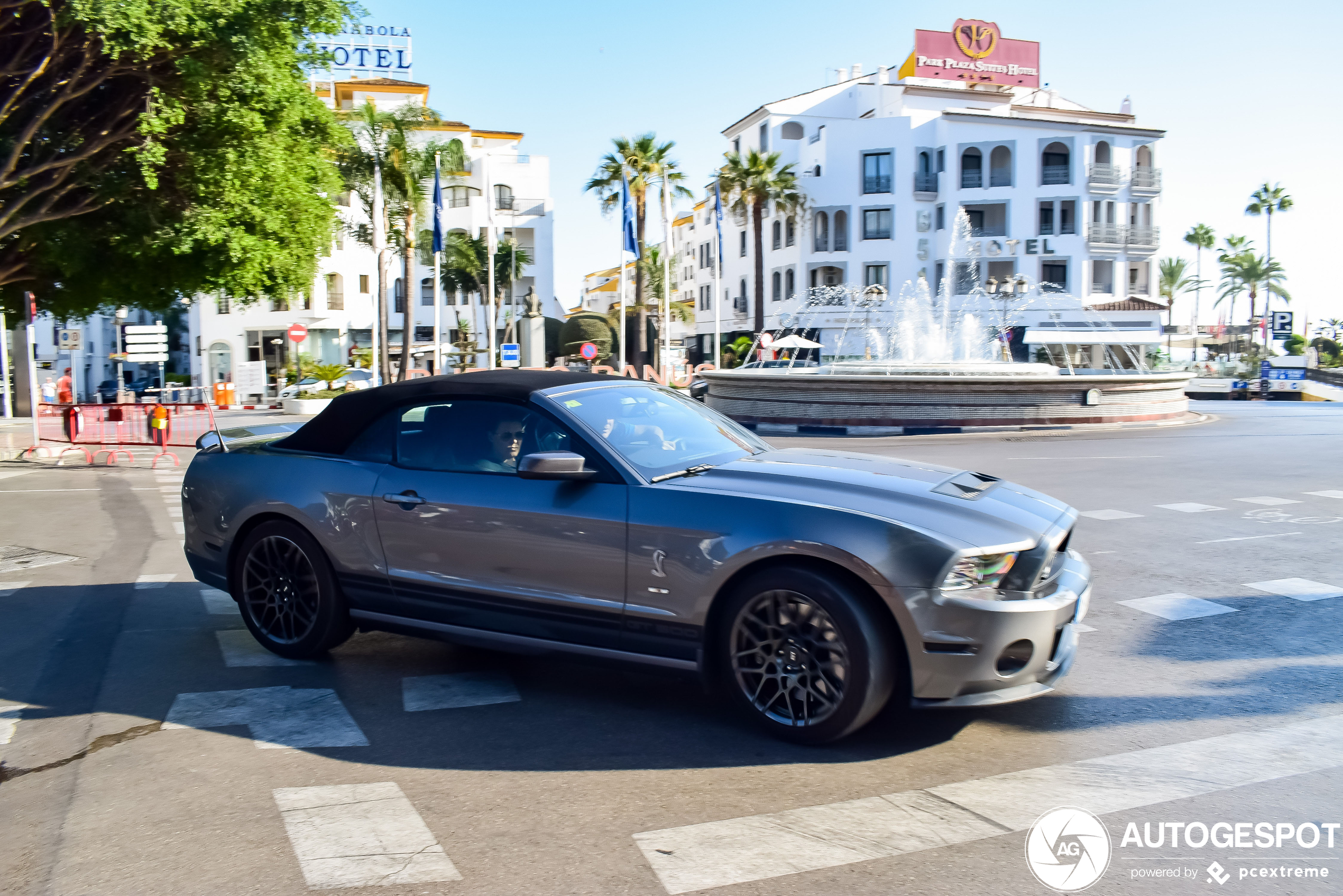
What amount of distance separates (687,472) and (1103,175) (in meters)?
58.8

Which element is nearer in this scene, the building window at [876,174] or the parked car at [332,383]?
the parked car at [332,383]

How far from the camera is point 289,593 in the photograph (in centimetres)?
Answer: 582

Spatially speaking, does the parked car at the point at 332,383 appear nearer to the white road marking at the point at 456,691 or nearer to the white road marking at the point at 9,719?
the white road marking at the point at 9,719

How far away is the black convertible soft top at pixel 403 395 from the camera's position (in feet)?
17.6

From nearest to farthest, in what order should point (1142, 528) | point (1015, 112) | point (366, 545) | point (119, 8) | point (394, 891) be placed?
point (394, 891) < point (366, 545) < point (1142, 528) < point (119, 8) < point (1015, 112)

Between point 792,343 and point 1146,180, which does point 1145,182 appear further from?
point 792,343

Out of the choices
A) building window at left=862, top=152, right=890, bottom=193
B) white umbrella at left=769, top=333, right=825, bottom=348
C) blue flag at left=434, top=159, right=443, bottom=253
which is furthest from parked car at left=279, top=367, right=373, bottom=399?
building window at left=862, top=152, right=890, bottom=193

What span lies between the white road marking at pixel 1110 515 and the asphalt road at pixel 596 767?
125 inches

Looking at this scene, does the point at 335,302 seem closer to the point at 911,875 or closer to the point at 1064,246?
the point at 1064,246

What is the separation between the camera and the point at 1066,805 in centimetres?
379

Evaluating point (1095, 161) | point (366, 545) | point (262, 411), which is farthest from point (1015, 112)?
point (366, 545)

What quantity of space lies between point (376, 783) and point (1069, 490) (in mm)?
10464

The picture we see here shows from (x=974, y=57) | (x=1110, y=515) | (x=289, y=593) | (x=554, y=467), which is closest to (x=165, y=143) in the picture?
(x=289, y=593)

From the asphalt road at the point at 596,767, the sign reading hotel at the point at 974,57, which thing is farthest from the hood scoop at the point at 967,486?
the sign reading hotel at the point at 974,57
